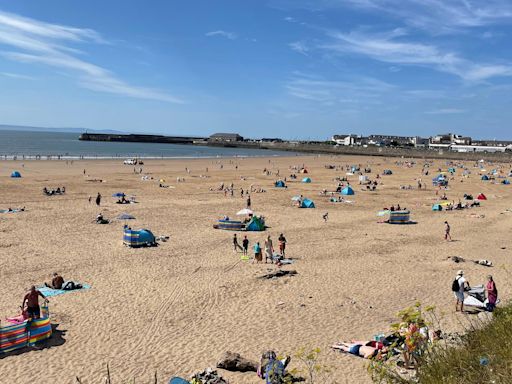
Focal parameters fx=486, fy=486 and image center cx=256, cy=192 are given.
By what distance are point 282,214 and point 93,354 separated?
17671 millimetres

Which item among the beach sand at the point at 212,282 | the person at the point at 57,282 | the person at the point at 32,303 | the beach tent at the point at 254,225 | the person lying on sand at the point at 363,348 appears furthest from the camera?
the beach tent at the point at 254,225

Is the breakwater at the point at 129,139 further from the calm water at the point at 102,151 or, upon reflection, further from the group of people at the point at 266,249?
the group of people at the point at 266,249

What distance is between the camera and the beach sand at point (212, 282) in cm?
966

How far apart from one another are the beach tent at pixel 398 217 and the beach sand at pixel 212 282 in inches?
25.3

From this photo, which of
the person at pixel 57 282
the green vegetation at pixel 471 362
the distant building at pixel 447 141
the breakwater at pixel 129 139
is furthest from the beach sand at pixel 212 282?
the distant building at pixel 447 141

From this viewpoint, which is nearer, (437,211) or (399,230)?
(399,230)

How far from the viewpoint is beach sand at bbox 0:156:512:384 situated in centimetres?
966

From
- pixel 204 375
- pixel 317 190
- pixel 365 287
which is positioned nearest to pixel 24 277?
pixel 204 375

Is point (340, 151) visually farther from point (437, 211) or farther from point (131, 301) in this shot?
point (131, 301)

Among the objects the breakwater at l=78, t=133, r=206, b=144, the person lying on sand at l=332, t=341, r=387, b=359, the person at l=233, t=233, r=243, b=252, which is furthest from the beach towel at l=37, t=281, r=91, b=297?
the breakwater at l=78, t=133, r=206, b=144

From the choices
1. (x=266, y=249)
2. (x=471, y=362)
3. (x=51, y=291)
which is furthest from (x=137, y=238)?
(x=471, y=362)

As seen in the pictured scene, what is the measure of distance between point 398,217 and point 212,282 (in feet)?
43.3

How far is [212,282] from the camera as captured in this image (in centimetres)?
1425

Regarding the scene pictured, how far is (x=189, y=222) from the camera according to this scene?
928 inches
